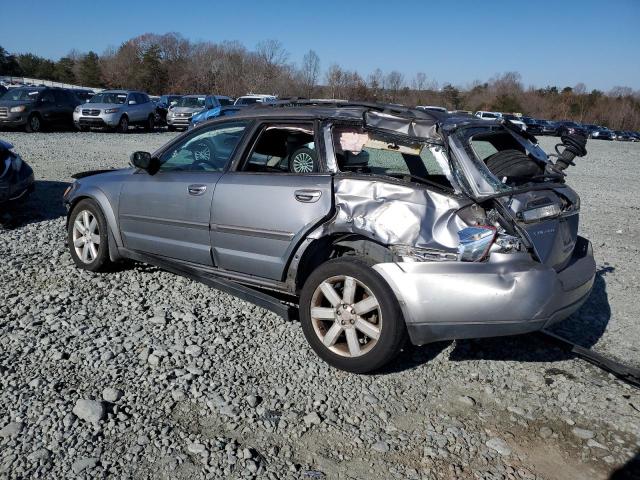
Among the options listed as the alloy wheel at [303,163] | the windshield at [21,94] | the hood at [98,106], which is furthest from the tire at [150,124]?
the alloy wheel at [303,163]

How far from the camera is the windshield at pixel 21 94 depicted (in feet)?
70.2

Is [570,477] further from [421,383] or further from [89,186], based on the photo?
[89,186]

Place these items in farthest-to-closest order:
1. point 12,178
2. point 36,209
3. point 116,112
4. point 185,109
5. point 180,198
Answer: point 185,109 < point 116,112 < point 36,209 < point 12,178 < point 180,198

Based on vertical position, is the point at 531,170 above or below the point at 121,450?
above

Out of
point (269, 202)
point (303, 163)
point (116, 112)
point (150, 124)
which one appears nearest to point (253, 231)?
point (269, 202)

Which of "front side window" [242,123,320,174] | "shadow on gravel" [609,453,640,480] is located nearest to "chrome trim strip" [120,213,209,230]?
"front side window" [242,123,320,174]

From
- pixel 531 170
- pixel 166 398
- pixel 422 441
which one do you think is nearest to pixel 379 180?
pixel 531 170

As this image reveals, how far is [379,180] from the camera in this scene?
3861 mm

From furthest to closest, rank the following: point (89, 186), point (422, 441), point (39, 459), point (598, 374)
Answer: point (89, 186), point (598, 374), point (422, 441), point (39, 459)

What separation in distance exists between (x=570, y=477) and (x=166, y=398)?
7.34ft

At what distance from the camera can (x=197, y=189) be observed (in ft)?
15.2

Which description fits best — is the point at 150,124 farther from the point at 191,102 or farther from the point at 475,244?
the point at 475,244

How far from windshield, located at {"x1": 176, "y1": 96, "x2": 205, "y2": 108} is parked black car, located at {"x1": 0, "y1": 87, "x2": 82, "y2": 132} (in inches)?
198

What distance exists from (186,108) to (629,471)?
26252 mm
